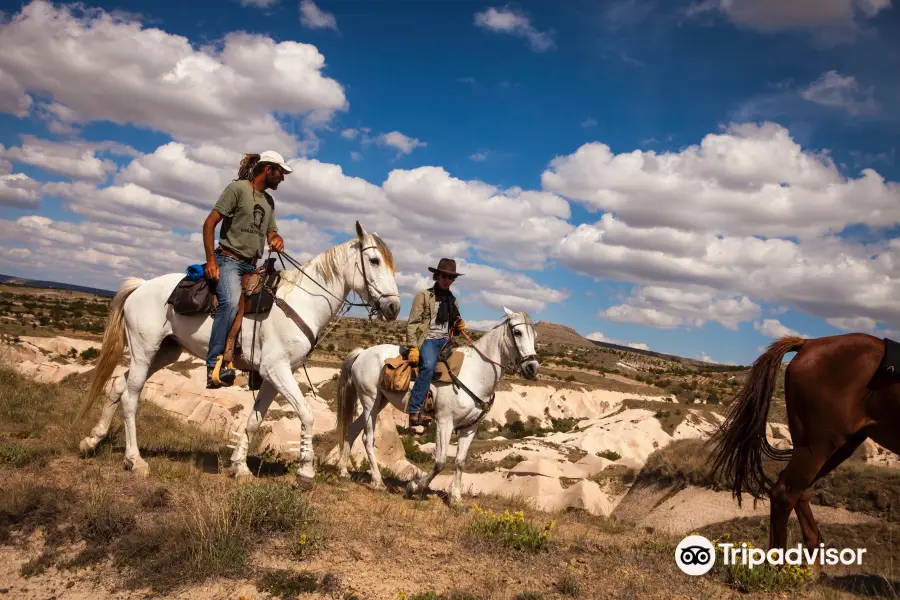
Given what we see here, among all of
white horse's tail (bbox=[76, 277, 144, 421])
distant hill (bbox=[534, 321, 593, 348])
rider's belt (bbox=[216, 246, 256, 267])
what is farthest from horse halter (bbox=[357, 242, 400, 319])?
distant hill (bbox=[534, 321, 593, 348])

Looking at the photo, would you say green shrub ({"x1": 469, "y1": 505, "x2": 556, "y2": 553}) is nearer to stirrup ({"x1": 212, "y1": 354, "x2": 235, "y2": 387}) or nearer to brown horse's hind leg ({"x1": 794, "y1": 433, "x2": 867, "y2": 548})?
brown horse's hind leg ({"x1": 794, "y1": 433, "x2": 867, "y2": 548})

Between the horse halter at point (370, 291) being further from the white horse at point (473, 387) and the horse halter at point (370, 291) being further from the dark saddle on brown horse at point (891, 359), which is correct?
the dark saddle on brown horse at point (891, 359)

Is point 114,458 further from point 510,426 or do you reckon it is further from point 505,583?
point 510,426

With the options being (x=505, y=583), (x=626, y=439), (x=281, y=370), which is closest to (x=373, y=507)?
(x=281, y=370)

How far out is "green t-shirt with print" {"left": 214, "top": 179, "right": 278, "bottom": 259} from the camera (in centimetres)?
716

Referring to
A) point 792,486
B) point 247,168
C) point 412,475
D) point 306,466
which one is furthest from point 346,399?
point 792,486

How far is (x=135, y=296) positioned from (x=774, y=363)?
837cm

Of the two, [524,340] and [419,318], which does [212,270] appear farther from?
[524,340]

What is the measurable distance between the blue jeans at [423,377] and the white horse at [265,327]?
1.52 metres

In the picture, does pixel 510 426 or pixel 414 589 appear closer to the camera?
pixel 414 589

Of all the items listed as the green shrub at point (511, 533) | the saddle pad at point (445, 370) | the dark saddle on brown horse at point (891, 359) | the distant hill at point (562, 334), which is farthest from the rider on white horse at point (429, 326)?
the distant hill at point (562, 334)

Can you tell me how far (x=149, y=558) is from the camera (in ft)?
16.3

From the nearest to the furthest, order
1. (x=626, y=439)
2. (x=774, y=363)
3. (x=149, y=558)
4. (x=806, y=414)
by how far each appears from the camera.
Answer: (x=149, y=558) → (x=806, y=414) → (x=774, y=363) → (x=626, y=439)

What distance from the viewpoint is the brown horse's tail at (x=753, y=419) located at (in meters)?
6.96
